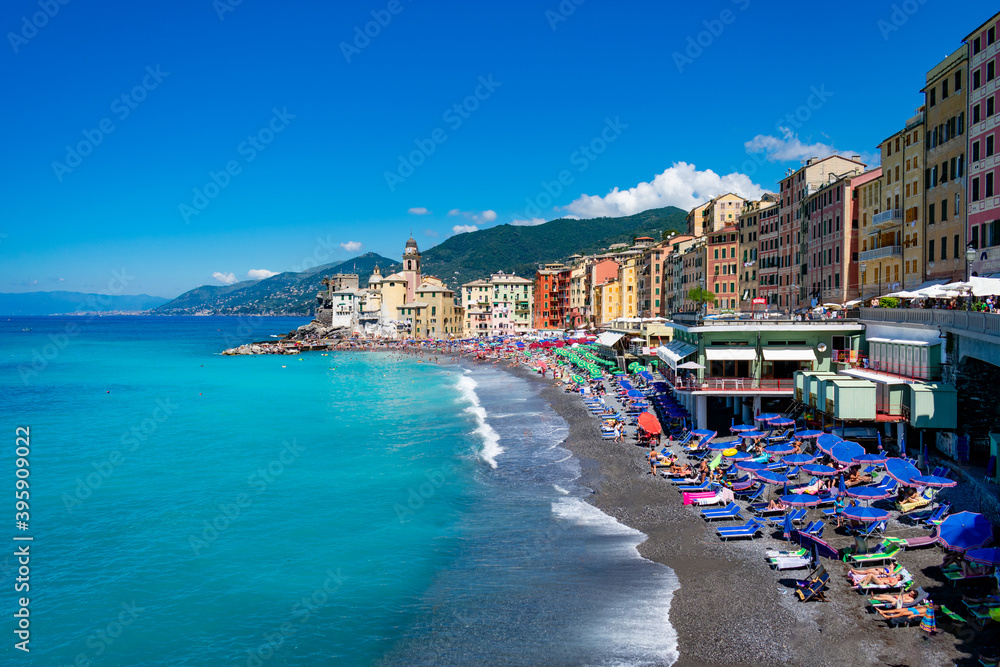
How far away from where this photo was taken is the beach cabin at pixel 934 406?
2386 cm

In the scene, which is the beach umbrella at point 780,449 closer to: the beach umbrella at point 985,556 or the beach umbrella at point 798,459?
the beach umbrella at point 798,459

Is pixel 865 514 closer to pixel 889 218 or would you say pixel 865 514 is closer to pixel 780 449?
pixel 780 449

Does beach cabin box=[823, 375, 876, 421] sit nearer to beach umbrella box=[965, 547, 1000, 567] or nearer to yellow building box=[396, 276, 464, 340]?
beach umbrella box=[965, 547, 1000, 567]

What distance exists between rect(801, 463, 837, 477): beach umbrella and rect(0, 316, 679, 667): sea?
670 centimetres

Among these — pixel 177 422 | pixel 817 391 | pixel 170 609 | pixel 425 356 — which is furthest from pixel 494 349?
pixel 170 609

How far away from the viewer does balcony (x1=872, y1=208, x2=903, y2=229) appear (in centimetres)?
3766

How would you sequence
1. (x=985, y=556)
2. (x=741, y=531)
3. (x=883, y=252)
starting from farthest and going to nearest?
(x=883, y=252), (x=741, y=531), (x=985, y=556)

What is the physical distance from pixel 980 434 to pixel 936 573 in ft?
33.1

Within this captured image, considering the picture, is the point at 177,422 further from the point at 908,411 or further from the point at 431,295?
the point at 431,295

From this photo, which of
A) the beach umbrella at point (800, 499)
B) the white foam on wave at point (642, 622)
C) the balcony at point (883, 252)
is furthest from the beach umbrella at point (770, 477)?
the balcony at point (883, 252)

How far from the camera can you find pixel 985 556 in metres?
15.0

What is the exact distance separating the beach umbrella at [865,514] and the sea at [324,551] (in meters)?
5.52

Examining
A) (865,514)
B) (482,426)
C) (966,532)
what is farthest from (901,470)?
(482,426)

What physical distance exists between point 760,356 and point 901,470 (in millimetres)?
12083
